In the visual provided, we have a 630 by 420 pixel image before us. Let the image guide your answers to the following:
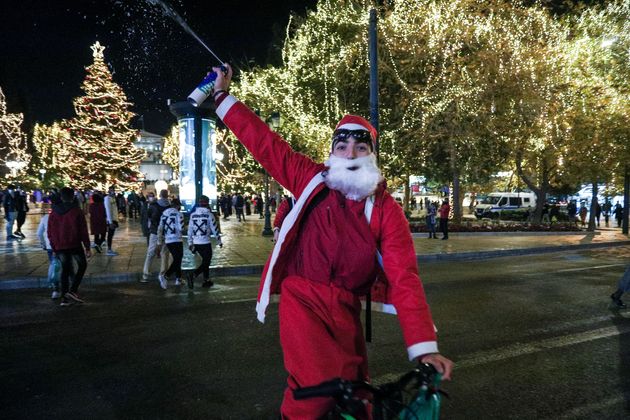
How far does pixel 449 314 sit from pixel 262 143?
5.68m

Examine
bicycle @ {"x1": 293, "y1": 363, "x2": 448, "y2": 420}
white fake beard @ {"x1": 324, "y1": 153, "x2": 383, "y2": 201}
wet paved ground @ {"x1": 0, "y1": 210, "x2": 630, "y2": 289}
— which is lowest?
wet paved ground @ {"x1": 0, "y1": 210, "x2": 630, "y2": 289}

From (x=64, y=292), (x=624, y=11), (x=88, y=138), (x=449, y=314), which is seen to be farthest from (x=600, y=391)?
(x=88, y=138)

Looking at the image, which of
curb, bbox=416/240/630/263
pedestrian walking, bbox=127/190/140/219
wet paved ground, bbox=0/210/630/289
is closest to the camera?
wet paved ground, bbox=0/210/630/289

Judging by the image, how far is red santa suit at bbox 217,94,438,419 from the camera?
7.14 feet

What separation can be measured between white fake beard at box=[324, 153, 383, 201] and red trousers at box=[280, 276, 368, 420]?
1.54 ft

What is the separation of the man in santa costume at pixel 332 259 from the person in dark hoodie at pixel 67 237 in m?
6.83

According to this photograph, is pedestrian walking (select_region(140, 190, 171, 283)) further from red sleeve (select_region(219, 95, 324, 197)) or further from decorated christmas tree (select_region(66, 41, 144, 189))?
decorated christmas tree (select_region(66, 41, 144, 189))

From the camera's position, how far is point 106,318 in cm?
742

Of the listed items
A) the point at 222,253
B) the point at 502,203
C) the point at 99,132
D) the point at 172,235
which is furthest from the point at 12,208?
the point at 502,203

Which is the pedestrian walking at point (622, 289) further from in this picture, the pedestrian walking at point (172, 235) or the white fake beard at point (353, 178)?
the pedestrian walking at point (172, 235)

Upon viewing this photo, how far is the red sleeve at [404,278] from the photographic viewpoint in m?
2.14

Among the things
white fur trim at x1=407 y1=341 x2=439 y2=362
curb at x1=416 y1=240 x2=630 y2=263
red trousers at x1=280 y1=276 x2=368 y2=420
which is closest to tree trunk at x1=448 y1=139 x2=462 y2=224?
curb at x1=416 y1=240 x2=630 y2=263

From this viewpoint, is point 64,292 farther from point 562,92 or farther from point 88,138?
point 88,138

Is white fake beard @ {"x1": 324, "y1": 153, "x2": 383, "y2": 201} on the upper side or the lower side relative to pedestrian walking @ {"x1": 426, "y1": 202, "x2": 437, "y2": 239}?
upper
